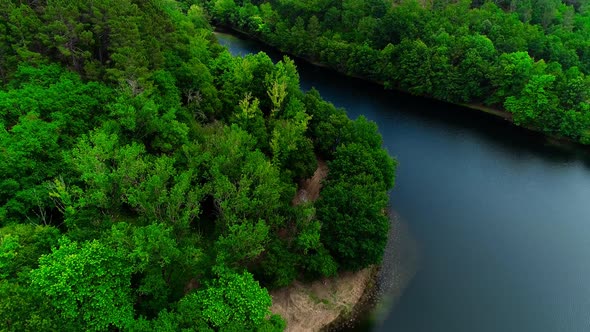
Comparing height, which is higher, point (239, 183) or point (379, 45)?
point (379, 45)

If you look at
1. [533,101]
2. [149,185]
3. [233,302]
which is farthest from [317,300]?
[533,101]

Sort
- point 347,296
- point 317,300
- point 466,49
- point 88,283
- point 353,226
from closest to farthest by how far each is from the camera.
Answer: point 88,283 → point 317,300 → point 353,226 → point 347,296 → point 466,49

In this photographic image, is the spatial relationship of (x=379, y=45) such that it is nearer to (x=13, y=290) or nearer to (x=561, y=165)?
(x=561, y=165)

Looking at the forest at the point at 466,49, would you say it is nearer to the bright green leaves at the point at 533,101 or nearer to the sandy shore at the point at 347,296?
the bright green leaves at the point at 533,101

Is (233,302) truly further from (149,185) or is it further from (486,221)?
(486,221)

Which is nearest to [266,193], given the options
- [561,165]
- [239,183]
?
[239,183]

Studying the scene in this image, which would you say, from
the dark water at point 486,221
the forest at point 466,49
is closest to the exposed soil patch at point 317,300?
the dark water at point 486,221
